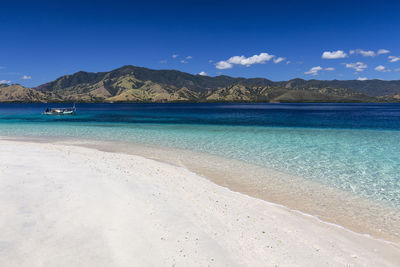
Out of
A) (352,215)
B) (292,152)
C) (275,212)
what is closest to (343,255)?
(275,212)

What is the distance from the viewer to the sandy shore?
249 inches

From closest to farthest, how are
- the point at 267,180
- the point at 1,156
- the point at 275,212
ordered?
the point at 275,212, the point at 267,180, the point at 1,156

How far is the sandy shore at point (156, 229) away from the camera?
633 cm

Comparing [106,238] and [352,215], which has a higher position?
[106,238]

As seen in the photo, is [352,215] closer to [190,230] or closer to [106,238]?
[190,230]

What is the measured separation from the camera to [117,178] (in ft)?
43.9

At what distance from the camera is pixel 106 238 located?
23.0ft

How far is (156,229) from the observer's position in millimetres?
7762

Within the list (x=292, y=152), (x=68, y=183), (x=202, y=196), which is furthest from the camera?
(x=292, y=152)

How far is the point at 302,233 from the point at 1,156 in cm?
1925

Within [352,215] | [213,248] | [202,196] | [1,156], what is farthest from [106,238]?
[1,156]

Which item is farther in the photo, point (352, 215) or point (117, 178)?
point (117, 178)

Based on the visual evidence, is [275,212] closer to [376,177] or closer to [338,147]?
[376,177]

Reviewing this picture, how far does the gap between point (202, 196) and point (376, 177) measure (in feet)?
37.0
